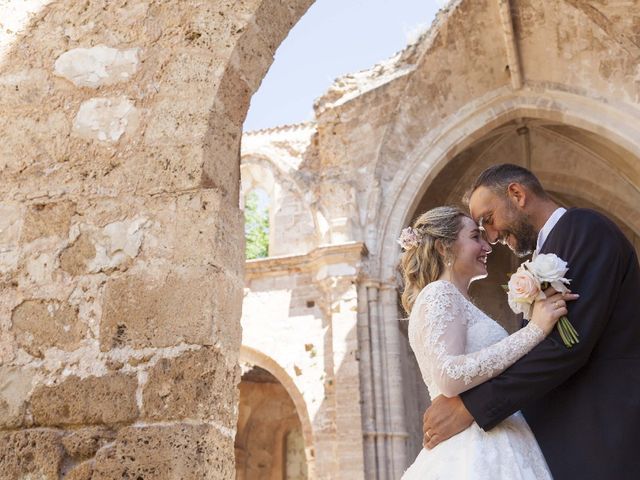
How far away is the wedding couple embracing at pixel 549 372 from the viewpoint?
6.14ft

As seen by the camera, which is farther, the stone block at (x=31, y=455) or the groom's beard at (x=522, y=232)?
the stone block at (x=31, y=455)

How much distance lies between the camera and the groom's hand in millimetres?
2016

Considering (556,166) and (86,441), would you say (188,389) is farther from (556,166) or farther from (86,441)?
(556,166)

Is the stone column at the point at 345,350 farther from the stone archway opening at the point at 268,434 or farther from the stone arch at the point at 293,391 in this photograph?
the stone archway opening at the point at 268,434

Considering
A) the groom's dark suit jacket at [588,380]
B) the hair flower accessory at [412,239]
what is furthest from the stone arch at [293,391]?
the groom's dark suit jacket at [588,380]

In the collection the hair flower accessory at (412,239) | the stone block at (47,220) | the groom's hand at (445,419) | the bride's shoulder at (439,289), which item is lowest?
the groom's hand at (445,419)

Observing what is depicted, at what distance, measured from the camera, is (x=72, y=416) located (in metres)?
2.47

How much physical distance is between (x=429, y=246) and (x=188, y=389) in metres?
1.01

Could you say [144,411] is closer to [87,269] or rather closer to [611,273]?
[87,269]

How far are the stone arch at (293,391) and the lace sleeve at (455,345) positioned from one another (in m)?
8.23

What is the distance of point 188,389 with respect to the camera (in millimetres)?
2400

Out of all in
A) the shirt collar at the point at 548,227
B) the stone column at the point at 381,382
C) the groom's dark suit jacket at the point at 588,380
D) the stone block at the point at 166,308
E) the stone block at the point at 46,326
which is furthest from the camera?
the stone column at the point at 381,382

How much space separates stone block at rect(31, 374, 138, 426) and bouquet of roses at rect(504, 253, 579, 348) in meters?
1.42

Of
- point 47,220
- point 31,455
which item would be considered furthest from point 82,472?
point 47,220
